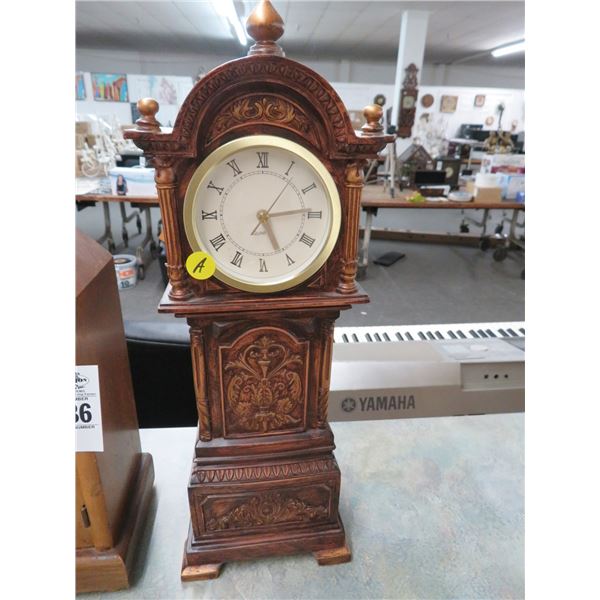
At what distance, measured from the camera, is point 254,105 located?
639mm

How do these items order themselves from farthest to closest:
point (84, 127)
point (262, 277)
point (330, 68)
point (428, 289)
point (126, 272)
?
1. point (330, 68)
2. point (84, 127)
3. point (428, 289)
4. point (126, 272)
5. point (262, 277)

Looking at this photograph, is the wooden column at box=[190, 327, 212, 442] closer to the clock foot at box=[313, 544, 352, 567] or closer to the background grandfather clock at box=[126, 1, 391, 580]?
the background grandfather clock at box=[126, 1, 391, 580]

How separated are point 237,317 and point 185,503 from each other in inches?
19.6

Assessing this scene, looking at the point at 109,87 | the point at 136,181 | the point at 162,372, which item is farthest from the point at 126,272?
the point at 109,87

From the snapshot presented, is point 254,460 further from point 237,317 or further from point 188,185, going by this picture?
point 188,185

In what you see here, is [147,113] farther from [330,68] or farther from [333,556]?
[330,68]

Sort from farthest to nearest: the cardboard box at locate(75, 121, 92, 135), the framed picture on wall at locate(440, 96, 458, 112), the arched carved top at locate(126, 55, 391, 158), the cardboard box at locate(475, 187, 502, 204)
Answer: the framed picture on wall at locate(440, 96, 458, 112) → the cardboard box at locate(75, 121, 92, 135) → the cardboard box at locate(475, 187, 502, 204) → the arched carved top at locate(126, 55, 391, 158)

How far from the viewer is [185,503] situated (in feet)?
3.14

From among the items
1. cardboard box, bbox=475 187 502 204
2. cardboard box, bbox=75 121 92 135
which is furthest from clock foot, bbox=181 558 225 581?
cardboard box, bbox=75 121 92 135

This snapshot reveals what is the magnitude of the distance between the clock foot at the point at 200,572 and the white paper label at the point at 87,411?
31cm

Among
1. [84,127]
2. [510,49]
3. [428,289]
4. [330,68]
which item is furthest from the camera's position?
[330,68]

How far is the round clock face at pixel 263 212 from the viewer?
2.15 feet

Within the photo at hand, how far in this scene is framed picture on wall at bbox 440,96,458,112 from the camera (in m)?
8.20

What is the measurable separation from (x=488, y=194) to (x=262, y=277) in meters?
3.58
